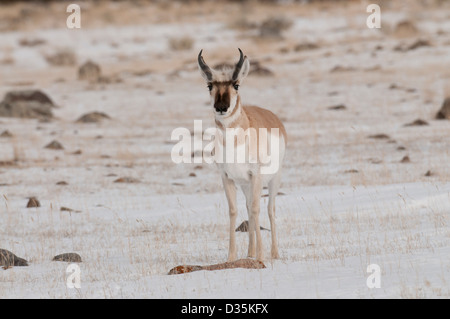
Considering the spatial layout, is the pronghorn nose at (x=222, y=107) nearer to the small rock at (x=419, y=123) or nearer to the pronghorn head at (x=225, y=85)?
the pronghorn head at (x=225, y=85)

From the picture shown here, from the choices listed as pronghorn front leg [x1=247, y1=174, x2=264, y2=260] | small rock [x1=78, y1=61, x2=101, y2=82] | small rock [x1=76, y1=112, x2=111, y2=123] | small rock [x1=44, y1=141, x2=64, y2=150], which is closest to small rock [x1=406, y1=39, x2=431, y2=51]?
small rock [x1=78, y1=61, x2=101, y2=82]

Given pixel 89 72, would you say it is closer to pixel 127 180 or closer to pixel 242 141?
pixel 127 180

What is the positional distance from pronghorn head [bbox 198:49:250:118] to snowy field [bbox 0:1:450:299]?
159 cm

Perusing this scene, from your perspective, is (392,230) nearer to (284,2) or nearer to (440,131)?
(440,131)

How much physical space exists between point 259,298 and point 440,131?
508 inches

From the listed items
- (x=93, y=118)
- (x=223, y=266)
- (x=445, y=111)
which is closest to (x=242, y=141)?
(x=223, y=266)

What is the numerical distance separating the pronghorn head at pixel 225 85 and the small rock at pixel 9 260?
2.79 metres

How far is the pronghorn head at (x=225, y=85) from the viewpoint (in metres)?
8.09

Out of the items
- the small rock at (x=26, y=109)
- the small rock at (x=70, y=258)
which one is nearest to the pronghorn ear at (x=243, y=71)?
the small rock at (x=70, y=258)

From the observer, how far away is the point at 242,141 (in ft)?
27.7

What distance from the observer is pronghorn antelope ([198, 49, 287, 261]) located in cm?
816

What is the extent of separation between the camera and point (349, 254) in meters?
8.59

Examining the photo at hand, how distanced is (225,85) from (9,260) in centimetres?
306
